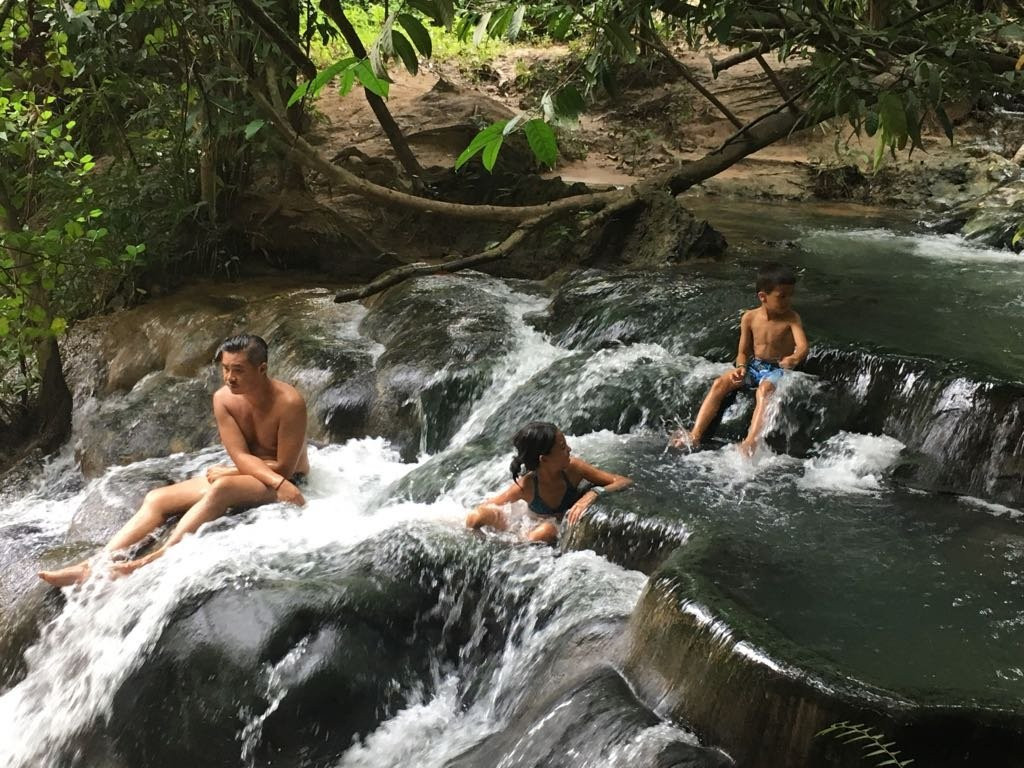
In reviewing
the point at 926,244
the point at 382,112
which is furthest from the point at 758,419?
the point at 382,112

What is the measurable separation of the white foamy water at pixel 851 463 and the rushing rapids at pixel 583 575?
0.05 ft

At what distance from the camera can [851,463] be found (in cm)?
443

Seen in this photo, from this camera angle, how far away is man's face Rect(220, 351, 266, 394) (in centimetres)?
436

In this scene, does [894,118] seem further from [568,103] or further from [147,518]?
[147,518]

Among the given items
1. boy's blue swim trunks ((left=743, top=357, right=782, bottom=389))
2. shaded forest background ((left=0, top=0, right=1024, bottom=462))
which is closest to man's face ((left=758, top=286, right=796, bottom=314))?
boy's blue swim trunks ((left=743, top=357, right=782, bottom=389))

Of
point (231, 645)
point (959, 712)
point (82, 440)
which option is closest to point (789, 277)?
point (959, 712)

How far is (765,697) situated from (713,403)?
2555 millimetres

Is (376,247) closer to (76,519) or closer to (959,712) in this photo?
(76,519)

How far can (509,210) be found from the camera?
21.8 feet

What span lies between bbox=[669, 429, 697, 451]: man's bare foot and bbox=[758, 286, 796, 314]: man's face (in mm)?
834

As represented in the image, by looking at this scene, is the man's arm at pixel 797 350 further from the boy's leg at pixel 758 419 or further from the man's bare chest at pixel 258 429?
the man's bare chest at pixel 258 429

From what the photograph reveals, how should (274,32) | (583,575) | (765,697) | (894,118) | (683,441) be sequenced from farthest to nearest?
(274,32) → (683,441) → (583,575) → (765,697) → (894,118)

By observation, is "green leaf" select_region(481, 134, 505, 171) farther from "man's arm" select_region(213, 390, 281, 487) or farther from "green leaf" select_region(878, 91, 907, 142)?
"man's arm" select_region(213, 390, 281, 487)

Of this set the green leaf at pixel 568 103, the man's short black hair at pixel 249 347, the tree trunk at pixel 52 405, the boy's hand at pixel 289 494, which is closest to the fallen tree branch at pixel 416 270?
the man's short black hair at pixel 249 347
